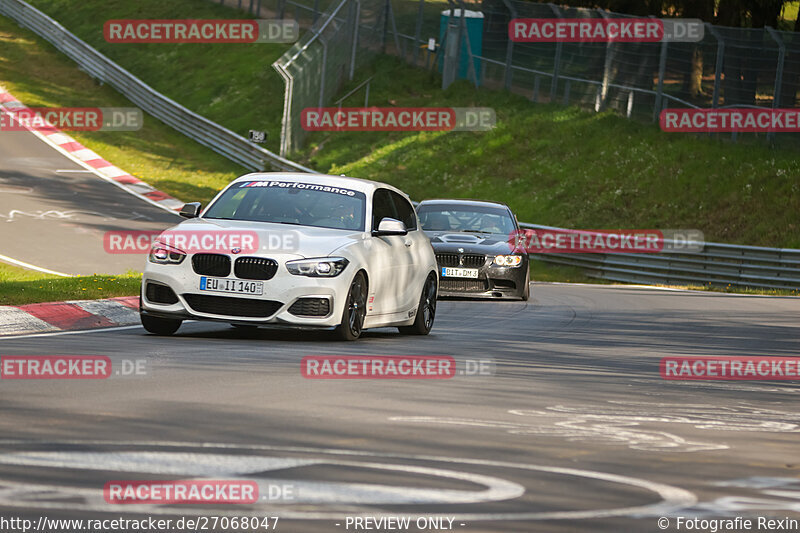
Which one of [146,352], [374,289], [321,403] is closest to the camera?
[321,403]

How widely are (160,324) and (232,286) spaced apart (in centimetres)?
104

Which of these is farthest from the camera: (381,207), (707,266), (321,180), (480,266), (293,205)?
(707,266)

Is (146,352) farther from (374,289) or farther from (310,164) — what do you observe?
(310,164)

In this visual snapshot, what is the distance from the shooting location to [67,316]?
12883mm

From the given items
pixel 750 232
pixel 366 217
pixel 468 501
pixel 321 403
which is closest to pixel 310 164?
pixel 750 232

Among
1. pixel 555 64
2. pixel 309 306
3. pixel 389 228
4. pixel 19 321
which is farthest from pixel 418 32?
pixel 309 306

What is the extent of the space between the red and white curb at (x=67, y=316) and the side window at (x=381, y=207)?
2.72 meters

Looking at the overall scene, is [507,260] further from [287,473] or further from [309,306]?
→ [287,473]

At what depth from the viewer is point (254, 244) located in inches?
464

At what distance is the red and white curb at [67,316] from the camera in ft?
40.0

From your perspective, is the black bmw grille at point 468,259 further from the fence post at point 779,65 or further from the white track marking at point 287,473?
the fence post at point 779,65

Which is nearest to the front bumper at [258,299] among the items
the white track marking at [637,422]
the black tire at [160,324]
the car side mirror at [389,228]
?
the black tire at [160,324]

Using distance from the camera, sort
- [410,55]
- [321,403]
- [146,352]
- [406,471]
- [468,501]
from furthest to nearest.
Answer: [410,55]
[146,352]
[321,403]
[406,471]
[468,501]

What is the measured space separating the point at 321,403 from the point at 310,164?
108 ft
